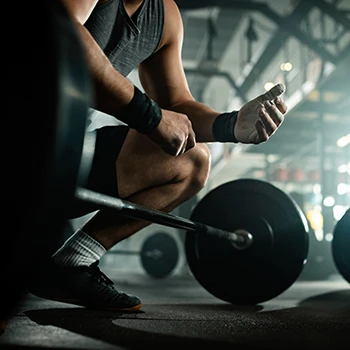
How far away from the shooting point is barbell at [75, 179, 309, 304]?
153cm

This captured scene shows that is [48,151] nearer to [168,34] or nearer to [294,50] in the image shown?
[168,34]

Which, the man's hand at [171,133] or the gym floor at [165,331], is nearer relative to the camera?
the gym floor at [165,331]

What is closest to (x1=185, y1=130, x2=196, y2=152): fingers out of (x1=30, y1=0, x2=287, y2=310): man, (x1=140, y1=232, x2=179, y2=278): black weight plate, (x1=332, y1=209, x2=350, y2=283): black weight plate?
(x1=30, y1=0, x2=287, y2=310): man

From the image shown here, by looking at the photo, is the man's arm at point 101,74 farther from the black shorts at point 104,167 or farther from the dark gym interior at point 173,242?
the black shorts at point 104,167

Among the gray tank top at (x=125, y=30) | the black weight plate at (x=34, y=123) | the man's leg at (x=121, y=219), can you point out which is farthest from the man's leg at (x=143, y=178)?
the black weight plate at (x=34, y=123)

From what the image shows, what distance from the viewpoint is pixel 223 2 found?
3.46 m

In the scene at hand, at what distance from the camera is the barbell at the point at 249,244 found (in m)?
1.53

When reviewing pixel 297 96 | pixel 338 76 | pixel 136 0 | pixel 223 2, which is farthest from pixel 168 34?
pixel 297 96

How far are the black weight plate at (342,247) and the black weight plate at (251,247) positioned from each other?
38 centimetres

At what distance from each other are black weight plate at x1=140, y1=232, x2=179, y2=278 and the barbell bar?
2.62m

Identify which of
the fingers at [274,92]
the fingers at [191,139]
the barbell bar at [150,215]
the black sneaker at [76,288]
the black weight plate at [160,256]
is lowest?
the black weight plate at [160,256]

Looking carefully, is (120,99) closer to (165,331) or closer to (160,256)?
(165,331)

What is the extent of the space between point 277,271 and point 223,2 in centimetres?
252

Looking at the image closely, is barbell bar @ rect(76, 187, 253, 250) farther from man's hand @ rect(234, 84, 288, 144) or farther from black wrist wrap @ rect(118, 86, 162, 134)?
man's hand @ rect(234, 84, 288, 144)
